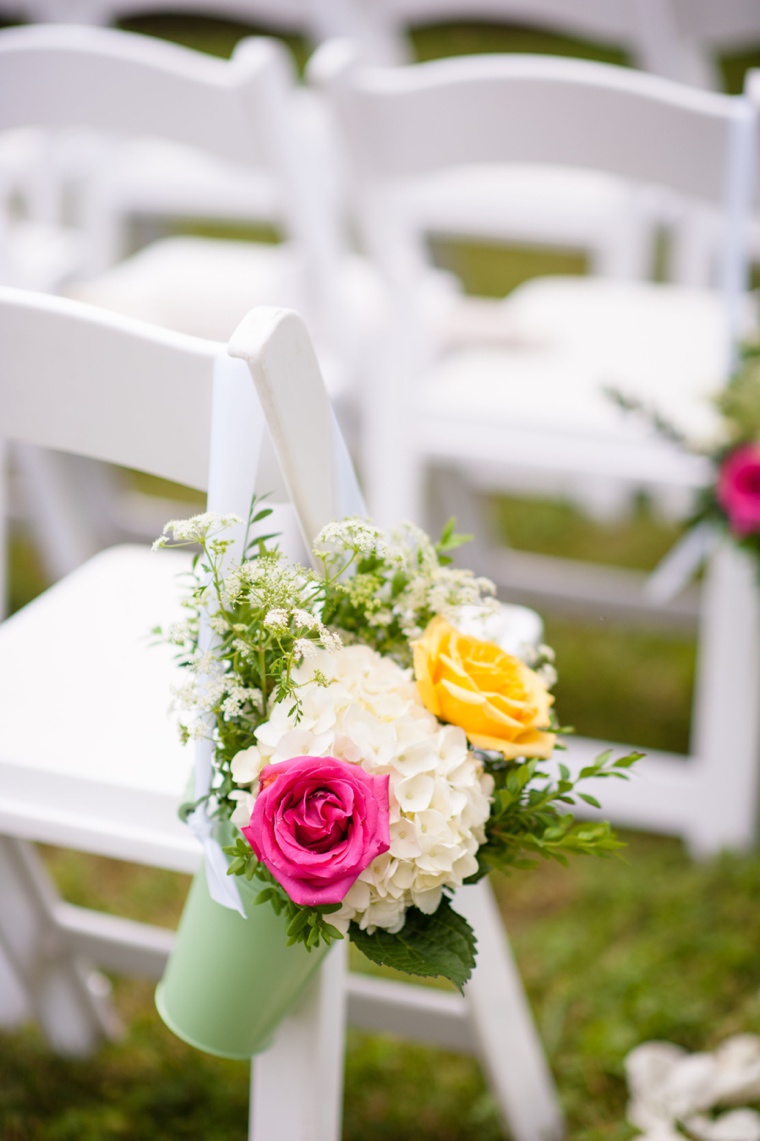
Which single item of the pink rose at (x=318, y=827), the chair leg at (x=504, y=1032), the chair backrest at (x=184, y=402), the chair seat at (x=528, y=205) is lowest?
the chair leg at (x=504, y=1032)

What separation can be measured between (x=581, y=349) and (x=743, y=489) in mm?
672

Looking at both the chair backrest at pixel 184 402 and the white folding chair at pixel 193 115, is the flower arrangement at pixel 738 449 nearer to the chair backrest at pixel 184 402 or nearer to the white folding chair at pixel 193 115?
the white folding chair at pixel 193 115

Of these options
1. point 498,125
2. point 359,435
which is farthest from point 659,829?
point 498,125

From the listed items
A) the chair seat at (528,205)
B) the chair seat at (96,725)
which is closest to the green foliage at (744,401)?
the chair seat at (96,725)

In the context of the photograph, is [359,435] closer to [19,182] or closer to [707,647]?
[707,647]

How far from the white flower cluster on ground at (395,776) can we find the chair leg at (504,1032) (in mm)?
313

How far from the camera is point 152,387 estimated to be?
0.84m

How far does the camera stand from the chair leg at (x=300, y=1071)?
3.19 ft

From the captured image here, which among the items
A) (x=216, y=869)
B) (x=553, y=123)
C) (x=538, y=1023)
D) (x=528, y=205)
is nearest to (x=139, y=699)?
(x=216, y=869)

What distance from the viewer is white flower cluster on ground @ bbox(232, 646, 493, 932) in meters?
0.77

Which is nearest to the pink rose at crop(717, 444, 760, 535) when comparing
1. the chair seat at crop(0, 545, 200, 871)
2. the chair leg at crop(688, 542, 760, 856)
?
the chair leg at crop(688, 542, 760, 856)

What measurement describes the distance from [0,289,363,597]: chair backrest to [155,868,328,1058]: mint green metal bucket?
0.95 ft

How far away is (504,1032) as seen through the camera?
1.29 m

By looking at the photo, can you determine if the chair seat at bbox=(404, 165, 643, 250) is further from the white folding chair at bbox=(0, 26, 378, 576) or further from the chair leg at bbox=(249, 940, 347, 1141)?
the chair leg at bbox=(249, 940, 347, 1141)
